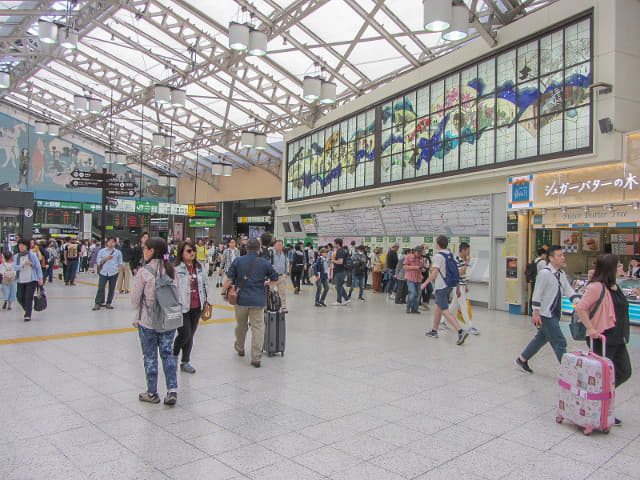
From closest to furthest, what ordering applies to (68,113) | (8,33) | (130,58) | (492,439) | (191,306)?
(492,439), (191,306), (8,33), (130,58), (68,113)

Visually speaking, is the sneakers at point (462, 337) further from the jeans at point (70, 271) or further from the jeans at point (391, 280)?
the jeans at point (70, 271)

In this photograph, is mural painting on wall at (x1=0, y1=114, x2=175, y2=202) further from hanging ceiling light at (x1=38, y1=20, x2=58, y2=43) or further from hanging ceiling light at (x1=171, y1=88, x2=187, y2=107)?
hanging ceiling light at (x1=38, y1=20, x2=58, y2=43)

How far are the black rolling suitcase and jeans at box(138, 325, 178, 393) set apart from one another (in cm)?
195

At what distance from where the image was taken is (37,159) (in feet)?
111

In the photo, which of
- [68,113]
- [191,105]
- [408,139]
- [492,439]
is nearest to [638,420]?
[492,439]

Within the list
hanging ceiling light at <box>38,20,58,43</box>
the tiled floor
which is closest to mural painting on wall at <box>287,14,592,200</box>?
the tiled floor

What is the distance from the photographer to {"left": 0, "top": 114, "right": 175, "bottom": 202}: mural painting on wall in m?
32.3

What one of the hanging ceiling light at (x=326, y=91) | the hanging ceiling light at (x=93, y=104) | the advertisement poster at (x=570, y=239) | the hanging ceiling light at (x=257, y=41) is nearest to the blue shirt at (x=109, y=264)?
the hanging ceiling light at (x=257, y=41)

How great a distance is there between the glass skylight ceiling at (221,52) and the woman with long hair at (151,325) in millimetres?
9721

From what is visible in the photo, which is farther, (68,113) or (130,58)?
(68,113)

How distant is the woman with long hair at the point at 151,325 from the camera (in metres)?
4.32

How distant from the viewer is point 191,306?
5.51m

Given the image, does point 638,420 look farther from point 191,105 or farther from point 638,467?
point 191,105

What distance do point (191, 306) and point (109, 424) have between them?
1.79 meters
